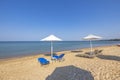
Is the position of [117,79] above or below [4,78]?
above

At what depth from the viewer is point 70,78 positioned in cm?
448

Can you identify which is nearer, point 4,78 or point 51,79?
point 51,79

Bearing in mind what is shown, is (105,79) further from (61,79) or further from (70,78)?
(61,79)

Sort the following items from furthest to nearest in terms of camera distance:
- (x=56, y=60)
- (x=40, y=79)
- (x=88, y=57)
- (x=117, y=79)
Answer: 1. (x=88, y=57)
2. (x=56, y=60)
3. (x=40, y=79)
4. (x=117, y=79)

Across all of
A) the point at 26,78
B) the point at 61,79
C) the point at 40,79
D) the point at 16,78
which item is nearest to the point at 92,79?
the point at 61,79

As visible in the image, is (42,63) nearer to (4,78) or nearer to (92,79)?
(4,78)

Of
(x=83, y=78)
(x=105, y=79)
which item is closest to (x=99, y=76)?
(x=105, y=79)

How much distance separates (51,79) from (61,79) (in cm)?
43

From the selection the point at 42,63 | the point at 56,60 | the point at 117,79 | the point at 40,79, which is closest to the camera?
the point at 117,79

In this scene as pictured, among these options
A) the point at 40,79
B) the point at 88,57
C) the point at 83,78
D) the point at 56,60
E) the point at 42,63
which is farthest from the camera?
the point at 88,57

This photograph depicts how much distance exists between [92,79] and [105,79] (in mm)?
469

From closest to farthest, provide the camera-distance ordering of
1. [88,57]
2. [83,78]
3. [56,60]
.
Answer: [83,78] → [56,60] → [88,57]

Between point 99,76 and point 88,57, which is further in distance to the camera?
point 88,57

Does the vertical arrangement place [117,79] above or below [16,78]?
above
